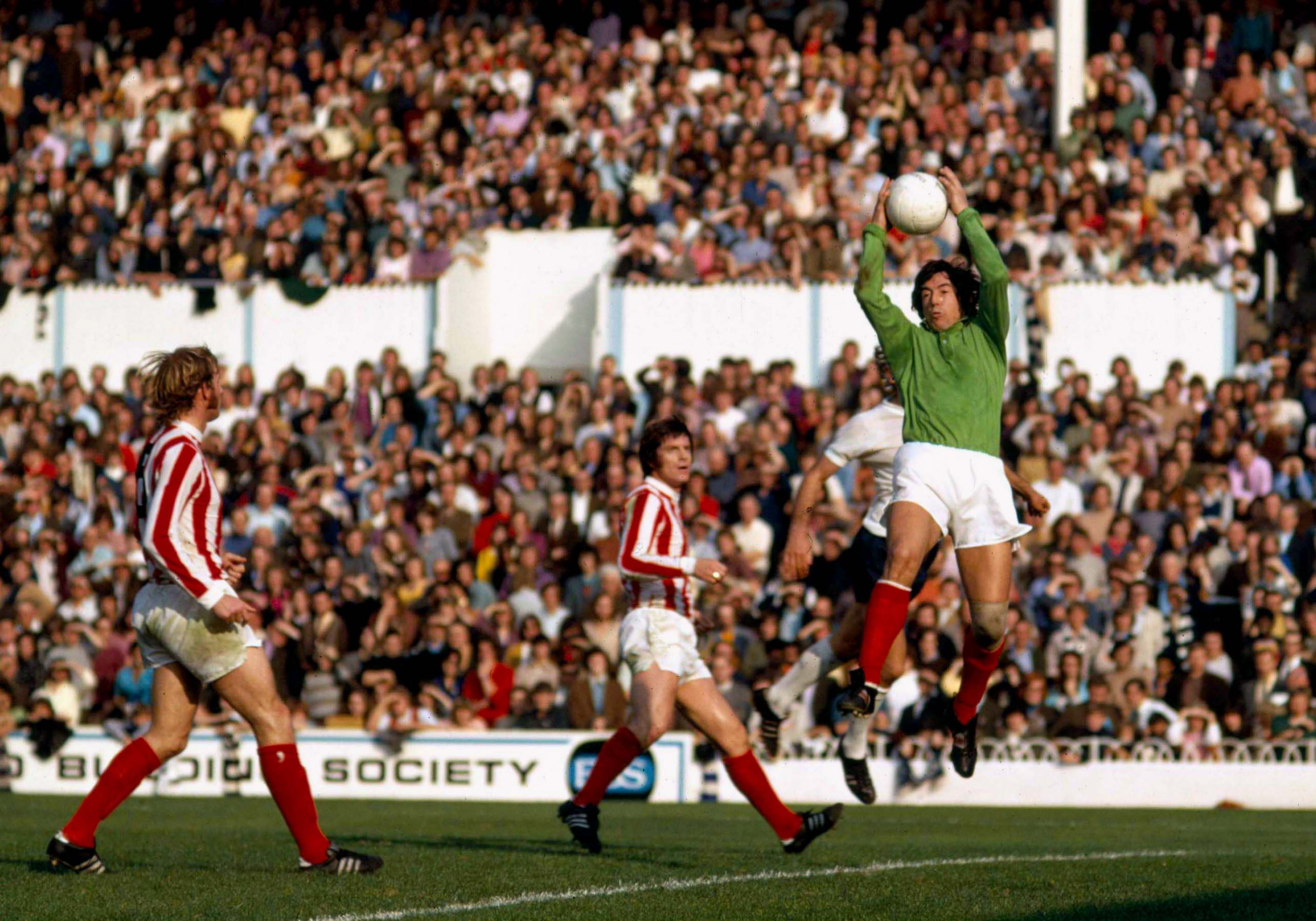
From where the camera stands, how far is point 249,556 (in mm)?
19375

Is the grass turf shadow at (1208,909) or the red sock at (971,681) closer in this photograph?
the grass turf shadow at (1208,909)

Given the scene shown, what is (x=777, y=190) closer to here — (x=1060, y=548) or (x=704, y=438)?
(x=704, y=438)

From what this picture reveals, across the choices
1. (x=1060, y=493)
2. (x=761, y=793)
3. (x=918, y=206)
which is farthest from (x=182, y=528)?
(x=1060, y=493)

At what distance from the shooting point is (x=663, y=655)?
32.8ft

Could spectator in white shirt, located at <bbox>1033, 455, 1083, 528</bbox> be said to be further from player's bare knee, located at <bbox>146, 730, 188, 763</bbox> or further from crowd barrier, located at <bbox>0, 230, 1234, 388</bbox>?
player's bare knee, located at <bbox>146, 730, 188, 763</bbox>

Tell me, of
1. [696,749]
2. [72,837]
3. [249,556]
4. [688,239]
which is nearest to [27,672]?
[249,556]

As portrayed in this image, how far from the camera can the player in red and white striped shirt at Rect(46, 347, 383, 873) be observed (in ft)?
27.4

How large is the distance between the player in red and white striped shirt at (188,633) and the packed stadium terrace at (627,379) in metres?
8.48

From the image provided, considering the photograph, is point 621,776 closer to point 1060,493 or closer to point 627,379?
point 1060,493

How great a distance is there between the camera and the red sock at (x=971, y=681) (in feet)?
30.7

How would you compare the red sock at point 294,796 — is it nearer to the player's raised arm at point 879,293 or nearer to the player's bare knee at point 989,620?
the player's bare knee at point 989,620

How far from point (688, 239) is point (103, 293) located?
288 inches

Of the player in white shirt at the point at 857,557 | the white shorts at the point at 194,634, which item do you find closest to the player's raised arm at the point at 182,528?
the white shorts at the point at 194,634

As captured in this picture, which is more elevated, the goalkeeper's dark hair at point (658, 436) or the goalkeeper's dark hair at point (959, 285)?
the goalkeeper's dark hair at point (959, 285)
